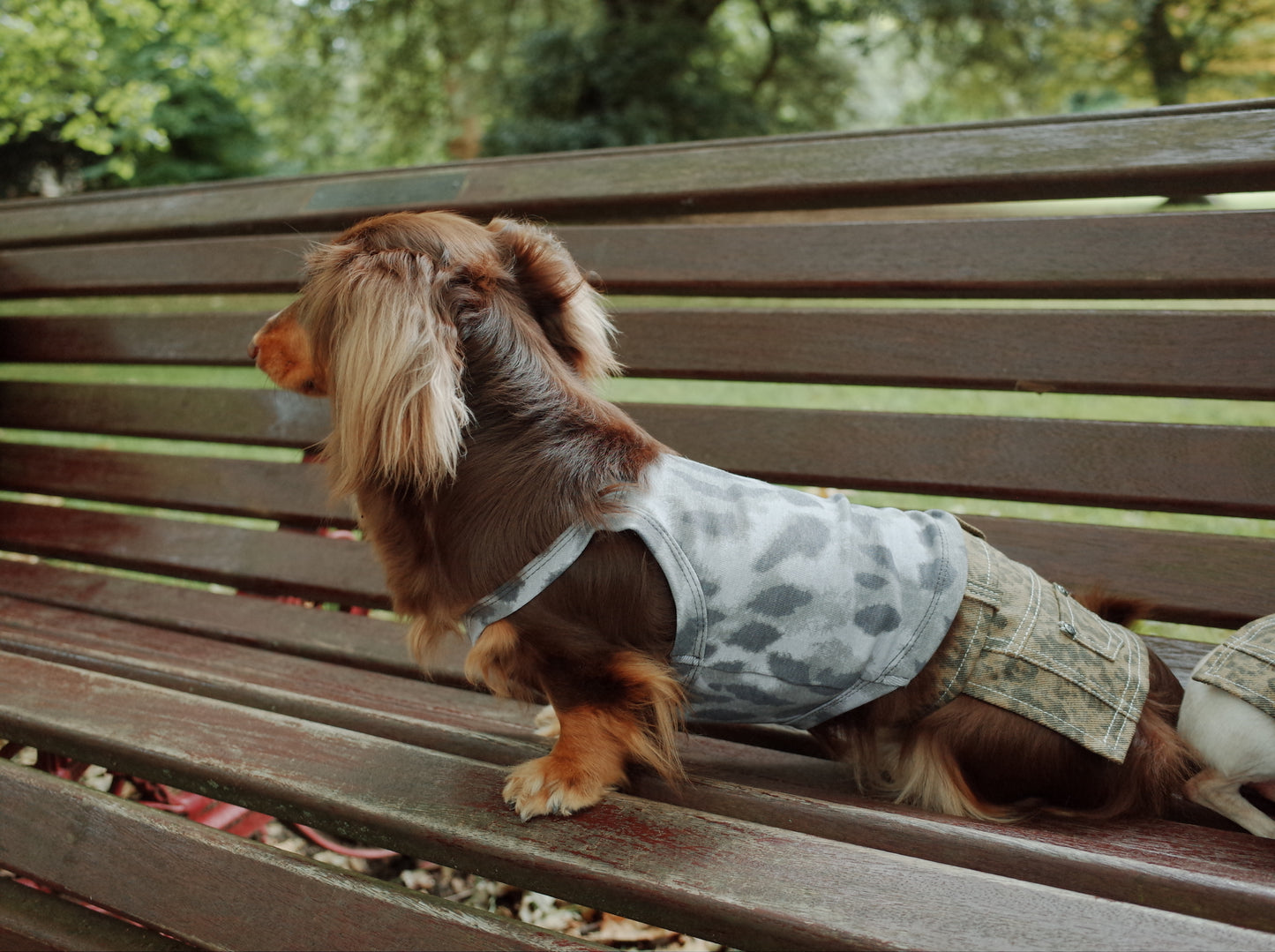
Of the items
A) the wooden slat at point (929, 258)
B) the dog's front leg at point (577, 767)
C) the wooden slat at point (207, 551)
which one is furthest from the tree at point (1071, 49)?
the dog's front leg at point (577, 767)

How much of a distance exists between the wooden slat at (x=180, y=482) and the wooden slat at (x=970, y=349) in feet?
1.20

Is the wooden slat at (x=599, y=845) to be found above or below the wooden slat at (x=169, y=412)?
below

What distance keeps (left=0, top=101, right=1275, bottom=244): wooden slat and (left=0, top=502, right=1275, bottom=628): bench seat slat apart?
0.79m

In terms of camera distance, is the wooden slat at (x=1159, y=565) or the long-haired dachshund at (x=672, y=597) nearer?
the long-haired dachshund at (x=672, y=597)

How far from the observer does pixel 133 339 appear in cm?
298

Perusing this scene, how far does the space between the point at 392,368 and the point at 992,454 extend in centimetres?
134

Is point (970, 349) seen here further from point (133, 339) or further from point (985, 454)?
point (133, 339)

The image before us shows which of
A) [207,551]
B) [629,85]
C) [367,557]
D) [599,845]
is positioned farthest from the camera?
[629,85]

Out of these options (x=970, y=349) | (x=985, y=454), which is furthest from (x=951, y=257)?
(x=985, y=454)

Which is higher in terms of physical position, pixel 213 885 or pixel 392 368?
pixel 392 368

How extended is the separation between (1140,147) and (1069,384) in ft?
1.78

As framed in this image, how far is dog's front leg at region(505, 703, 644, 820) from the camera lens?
53.8 inches

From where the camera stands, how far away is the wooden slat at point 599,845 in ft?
3.43

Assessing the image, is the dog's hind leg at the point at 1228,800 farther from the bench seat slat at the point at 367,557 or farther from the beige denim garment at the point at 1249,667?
the bench seat slat at the point at 367,557
